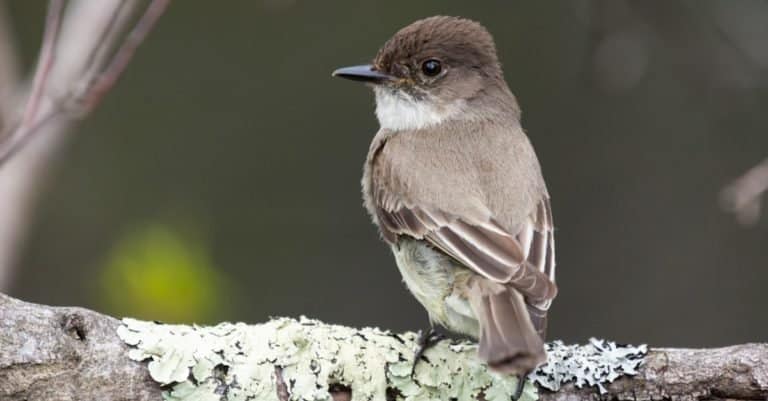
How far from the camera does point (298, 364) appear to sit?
430 cm

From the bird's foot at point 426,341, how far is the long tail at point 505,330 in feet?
0.60

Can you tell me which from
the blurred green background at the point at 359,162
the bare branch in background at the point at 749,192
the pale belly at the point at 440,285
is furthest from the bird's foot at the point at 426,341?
the blurred green background at the point at 359,162

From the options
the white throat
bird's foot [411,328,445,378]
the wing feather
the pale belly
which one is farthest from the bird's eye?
bird's foot [411,328,445,378]

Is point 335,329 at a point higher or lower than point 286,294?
lower

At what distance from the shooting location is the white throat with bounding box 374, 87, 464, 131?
19.3 feet

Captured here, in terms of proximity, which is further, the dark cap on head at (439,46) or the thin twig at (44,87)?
the dark cap on head at (439,46)

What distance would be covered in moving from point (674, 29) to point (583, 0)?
0.64m

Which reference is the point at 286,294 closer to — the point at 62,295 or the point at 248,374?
the point at 62,295

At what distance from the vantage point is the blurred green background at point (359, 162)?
759cm

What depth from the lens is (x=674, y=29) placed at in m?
7.16

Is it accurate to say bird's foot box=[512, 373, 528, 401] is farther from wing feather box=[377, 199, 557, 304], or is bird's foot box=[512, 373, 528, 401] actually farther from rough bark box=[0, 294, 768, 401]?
wing feather box=[377, 199, 557, 304]

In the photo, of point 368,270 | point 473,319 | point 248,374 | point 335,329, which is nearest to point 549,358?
point 473,319

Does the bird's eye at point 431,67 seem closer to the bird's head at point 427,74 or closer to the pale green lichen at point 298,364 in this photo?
the bird's head at point 427,74

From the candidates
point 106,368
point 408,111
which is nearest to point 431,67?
point 408,111
